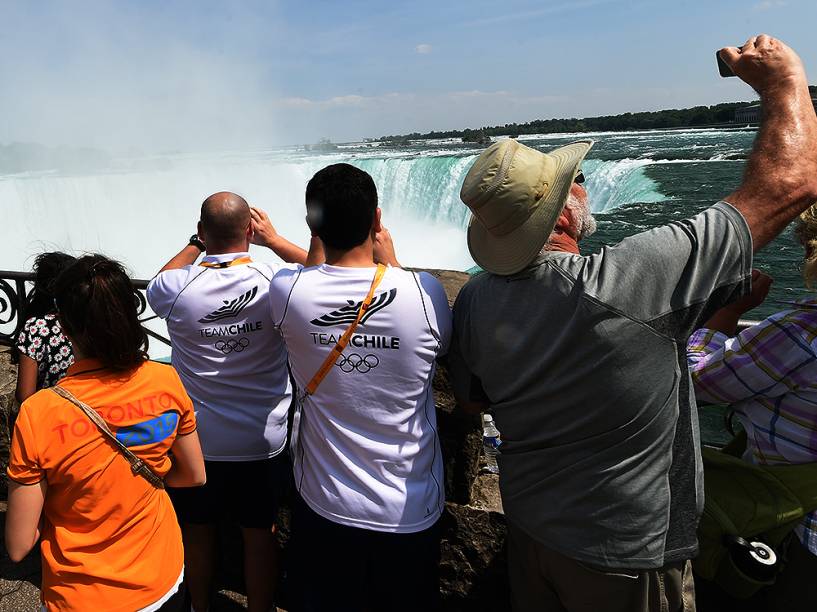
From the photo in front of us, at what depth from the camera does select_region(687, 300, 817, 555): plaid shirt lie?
1.47m

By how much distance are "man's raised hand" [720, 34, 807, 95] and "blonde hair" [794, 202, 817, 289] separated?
333mm

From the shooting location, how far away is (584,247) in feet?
49.2

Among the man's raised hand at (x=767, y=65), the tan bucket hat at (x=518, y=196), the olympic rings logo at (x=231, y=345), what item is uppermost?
the man's raised hand at (x=767, y=65)

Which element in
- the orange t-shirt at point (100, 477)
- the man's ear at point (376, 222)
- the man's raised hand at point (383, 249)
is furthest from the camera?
the man's raised hand at point (383, 249)

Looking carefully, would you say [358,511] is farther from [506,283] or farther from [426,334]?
[506,283]

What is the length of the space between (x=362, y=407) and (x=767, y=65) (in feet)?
4.26

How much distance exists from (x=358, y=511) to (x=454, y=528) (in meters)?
0.79

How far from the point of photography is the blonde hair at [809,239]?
150cm

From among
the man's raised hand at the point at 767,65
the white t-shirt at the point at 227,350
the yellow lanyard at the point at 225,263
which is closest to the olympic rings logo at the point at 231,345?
the white t-shirt at the point at 227,350

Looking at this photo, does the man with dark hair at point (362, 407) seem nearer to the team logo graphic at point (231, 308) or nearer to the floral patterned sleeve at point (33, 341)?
the team logo graphic at point (231, 308)

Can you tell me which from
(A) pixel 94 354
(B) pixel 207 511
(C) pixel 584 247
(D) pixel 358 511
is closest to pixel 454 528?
(D) pixel 358 511

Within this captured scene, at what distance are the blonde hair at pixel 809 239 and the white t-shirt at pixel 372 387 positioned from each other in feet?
3.03

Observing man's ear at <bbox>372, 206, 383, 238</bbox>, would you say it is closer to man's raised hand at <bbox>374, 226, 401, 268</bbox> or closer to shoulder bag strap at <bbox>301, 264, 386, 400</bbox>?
man's raised hand at <bbox>374, 226, 401, 268</bbox>

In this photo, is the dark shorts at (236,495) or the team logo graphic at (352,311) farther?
the dark shorts at (236,495)
